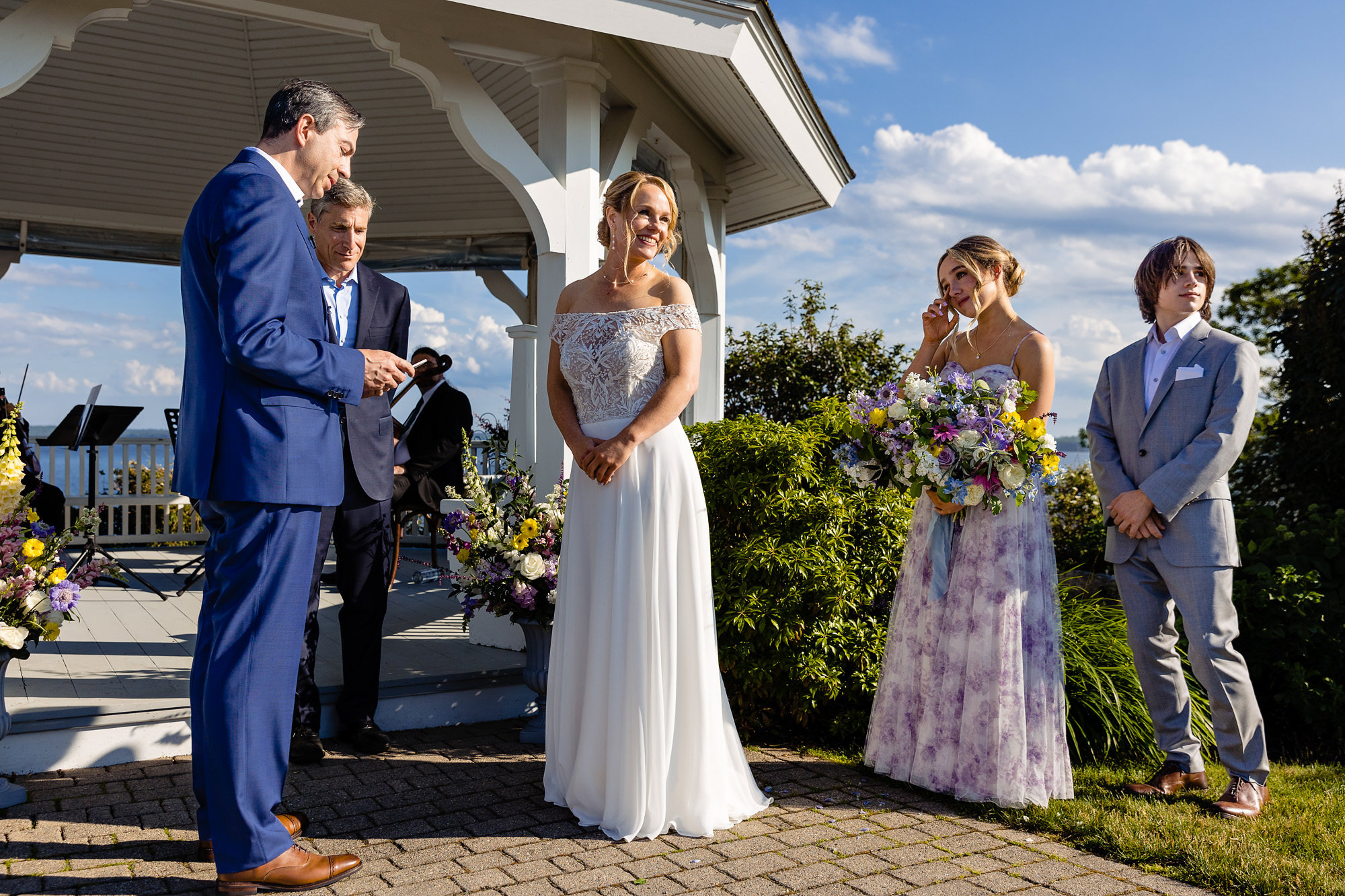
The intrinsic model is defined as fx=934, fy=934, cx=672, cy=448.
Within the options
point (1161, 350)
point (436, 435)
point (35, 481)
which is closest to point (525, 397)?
point (436, 435)

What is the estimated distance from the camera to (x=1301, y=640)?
15.6 ft

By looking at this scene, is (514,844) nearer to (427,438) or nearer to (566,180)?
(566,180)

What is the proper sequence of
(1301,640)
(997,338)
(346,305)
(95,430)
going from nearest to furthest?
1. (997,338)
2. (346,305)
3. (1301,640)
4. (95,430)

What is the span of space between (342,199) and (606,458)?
154 centimetres

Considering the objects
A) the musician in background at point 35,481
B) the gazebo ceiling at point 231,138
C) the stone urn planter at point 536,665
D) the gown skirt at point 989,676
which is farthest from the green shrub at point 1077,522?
the musician in background at point 35,481

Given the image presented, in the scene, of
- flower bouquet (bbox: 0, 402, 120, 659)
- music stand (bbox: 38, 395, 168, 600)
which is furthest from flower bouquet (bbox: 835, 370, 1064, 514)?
music stand (bbox: 38, 395, 168, 600)

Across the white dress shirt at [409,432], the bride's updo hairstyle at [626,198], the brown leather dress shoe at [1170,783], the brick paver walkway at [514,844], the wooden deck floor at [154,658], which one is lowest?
the brick paver walkway at [514,844]

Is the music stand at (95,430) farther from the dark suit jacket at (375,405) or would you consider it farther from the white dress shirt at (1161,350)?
the white dress shirt at (1161,350)

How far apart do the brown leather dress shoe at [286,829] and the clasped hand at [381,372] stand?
1.30m

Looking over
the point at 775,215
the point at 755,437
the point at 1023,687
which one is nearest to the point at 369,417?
the point at 755,437

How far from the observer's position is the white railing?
10.4 m

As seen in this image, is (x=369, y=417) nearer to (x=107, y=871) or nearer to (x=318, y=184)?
(x=318, y=184)

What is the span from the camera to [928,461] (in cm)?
350

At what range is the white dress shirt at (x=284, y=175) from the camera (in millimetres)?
2684
